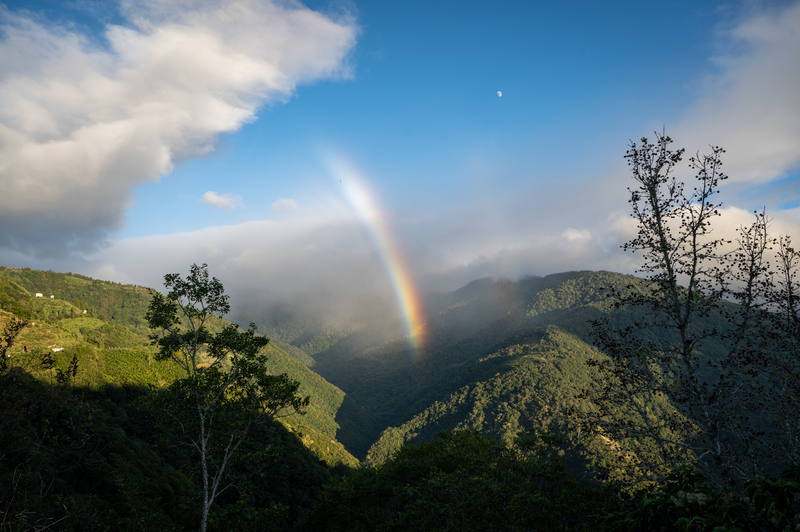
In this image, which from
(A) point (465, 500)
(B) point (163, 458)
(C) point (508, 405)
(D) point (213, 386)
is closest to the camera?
(D) point (213, 386)

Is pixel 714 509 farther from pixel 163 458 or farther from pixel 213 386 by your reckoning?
pixel 163 458

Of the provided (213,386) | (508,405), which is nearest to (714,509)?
(213,386)

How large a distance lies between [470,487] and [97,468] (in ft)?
130

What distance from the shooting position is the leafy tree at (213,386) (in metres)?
16.3

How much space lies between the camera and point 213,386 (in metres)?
17.3

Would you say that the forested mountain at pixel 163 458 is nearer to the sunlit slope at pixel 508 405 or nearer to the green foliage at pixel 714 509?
the green foliage at pixel 714 509

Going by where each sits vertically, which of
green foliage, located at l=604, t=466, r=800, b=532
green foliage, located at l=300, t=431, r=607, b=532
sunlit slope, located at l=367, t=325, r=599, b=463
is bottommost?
sunlit slope, located at l=367, t=325, r=599, b=463

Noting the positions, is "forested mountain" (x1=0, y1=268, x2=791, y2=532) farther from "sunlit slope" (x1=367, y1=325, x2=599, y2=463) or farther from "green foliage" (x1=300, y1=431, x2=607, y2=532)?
"sunlit slope" (x1=367, y1=325, x2=599, y2=463)

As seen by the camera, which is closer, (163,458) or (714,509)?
(714,509)

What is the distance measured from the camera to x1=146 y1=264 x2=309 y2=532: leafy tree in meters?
16.3

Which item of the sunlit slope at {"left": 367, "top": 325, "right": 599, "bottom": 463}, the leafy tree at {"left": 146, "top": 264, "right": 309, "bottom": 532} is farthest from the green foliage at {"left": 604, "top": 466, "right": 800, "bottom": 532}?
the sunlit slope at {"left": 367, "top": 325, "right": 599, "bottom": 463}

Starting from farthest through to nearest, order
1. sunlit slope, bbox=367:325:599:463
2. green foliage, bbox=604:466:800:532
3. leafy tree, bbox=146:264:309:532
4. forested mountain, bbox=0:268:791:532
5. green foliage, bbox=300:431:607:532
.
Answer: sunlit slope, bbox=367:325:599:463
green foliage, bbox=300:431:607:532
leafy tree, bbox=146:264:309:532
forested mountain, bbox=0:268:791:532
green foliage, bbox=604:466:800:532

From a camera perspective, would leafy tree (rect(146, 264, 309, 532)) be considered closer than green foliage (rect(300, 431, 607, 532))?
Yes

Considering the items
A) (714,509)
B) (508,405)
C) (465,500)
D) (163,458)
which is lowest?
(508,405)
